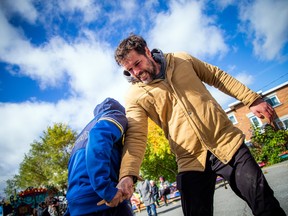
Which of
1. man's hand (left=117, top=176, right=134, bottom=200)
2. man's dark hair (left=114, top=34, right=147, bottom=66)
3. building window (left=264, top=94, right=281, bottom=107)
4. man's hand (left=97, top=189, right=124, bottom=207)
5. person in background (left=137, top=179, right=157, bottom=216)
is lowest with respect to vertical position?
person in background (left=137, top=179, right=157, bottom=216)

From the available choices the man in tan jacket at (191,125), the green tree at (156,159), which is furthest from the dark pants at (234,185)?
the green tree at (156,159)

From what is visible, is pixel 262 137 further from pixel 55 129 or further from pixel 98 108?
pixel 55 129

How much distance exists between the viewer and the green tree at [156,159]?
2200cm

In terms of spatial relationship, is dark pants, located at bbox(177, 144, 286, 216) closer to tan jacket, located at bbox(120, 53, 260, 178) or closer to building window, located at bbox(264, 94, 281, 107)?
tan jacket, located at bbox(120, 53, 260, 178)

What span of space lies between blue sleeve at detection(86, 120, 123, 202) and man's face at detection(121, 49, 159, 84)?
2.21ft

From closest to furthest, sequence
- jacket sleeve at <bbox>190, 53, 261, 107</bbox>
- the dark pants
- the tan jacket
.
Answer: the dark pants < the tan jacket < jacket sleeve at <bbox>190, 53, 261, 107</bbox>

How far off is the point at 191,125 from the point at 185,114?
0.13m

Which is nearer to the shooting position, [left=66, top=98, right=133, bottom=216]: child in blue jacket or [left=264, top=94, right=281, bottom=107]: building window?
[left=66, top=98, right=133, bottom=216]: child in blue jacket

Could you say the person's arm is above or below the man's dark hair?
below

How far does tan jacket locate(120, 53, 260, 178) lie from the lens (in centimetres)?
192

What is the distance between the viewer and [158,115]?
2312 millimetres

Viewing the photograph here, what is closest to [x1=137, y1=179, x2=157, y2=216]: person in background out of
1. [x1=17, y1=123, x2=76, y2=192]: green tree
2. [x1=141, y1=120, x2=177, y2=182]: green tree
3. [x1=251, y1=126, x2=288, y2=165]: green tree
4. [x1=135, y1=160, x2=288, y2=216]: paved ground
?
[x1=135, y1=160, x2=288, y2=216]: paved ground

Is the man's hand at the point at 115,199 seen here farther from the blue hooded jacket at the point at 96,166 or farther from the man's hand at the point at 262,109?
the man's hand at the point at 262,109

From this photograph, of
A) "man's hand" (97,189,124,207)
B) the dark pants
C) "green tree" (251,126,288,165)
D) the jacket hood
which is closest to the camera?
"man's hand" (97,189,124,207)
